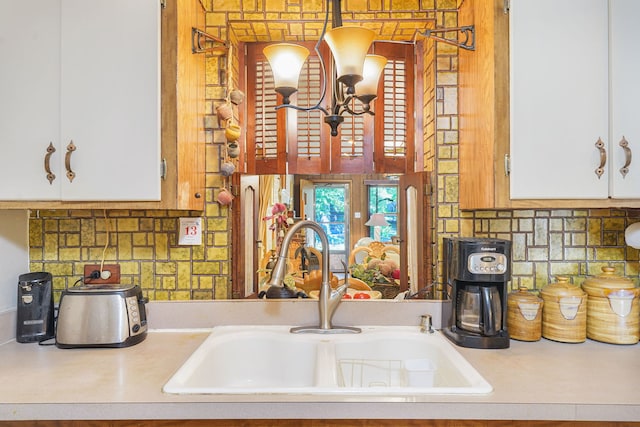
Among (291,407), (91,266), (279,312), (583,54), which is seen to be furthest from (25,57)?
(583,54)

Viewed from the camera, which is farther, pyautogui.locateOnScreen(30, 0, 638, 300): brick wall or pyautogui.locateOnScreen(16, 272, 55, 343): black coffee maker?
pyautogui.locateOnScreen(30, 0, 638, 300): brick wall

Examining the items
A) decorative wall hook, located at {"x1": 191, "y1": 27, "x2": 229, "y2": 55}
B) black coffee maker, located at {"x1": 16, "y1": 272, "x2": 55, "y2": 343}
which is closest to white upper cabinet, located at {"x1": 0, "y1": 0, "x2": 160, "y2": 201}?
decorative wall hook, located at {"x1": 191, "y1": 27, "x2": 229, "y2": 55}

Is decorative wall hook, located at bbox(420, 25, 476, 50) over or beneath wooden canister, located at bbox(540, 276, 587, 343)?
over

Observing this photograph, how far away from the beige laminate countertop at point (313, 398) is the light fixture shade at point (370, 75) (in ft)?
3.24

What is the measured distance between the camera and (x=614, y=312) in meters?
1.47

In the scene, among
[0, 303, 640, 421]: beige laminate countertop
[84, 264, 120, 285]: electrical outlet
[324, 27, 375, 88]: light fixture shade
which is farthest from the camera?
[84, 264, 120, 285]: electrical outlet

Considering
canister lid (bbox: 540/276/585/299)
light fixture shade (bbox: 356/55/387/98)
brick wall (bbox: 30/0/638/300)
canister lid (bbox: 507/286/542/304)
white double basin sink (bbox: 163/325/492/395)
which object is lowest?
white double basin sink (bbox: 163/325/492/395)

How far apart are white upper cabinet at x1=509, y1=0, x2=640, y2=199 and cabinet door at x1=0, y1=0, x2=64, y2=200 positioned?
1.54m

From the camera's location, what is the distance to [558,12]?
4.42 feet

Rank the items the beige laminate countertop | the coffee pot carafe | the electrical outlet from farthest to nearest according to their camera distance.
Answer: the electrical outlet, the coffee pot carafe, the beige laminate countertop

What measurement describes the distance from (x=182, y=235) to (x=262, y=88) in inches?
29.1

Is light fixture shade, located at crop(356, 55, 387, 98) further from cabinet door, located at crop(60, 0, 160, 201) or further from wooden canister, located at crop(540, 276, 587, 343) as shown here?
wooden canister, located at crop(540, 276, 587, 343)

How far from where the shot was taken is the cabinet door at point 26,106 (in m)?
1.39

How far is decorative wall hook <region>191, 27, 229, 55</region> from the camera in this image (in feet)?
5.08
